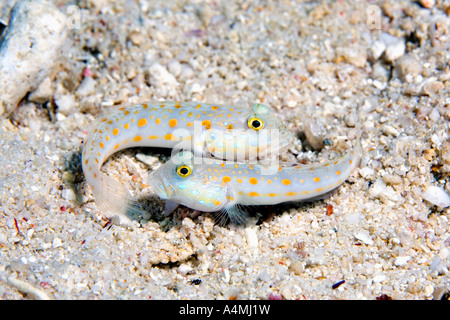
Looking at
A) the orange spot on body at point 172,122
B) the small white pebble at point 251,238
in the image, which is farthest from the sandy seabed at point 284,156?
the orange spot on body at point 172,122

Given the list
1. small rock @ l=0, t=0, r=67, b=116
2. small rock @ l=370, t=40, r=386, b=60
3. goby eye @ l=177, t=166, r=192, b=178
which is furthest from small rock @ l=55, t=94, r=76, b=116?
small rock @ l=370, t=40, r=386, b=60

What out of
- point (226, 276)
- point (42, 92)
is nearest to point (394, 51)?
point (226, 276)

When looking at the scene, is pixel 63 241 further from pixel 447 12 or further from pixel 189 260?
pixel 447 12

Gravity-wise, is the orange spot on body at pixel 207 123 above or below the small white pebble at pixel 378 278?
above

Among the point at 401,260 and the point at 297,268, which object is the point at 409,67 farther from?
the point at 297,268

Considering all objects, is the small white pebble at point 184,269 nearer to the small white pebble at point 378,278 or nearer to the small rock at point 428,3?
the small white pebble at point 378,278

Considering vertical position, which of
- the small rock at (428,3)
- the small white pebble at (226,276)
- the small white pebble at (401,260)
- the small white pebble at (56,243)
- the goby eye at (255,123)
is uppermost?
the small rock at (428,3)
